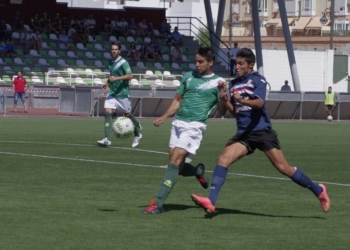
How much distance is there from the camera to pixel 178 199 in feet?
41.1

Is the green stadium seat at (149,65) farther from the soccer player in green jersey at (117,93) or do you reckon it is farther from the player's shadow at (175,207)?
the player's shadow at (175,207)

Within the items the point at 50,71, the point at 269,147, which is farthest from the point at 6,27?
the point at 269,147

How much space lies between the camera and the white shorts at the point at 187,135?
11.2 m

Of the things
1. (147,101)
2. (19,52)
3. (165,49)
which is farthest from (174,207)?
(165,49)

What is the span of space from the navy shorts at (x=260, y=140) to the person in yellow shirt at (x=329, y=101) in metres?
31.7

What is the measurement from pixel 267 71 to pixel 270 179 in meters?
52.4

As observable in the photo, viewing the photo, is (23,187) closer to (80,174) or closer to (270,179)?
(80,174)

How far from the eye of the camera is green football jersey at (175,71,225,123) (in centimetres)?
1145

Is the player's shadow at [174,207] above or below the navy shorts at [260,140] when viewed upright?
below

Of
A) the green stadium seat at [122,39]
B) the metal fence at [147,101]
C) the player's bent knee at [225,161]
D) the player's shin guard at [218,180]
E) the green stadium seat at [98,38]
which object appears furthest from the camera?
the green stadium seat at [122,39]

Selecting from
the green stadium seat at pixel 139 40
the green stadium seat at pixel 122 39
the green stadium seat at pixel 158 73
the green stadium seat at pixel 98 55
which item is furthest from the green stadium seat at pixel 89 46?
the green stadium seat at pixel 158 73

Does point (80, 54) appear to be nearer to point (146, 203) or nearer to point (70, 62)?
point (70, 62)

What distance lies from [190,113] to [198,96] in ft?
0.85

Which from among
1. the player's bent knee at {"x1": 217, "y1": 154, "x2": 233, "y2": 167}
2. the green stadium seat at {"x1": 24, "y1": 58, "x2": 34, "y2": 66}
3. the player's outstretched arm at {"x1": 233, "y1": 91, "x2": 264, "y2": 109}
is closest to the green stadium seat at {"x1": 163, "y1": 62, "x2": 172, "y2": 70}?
the green stadium seat at {"x1": 24, "y1": 58, "x2": 34, "y2": 66}
